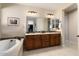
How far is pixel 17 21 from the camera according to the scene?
180 cm

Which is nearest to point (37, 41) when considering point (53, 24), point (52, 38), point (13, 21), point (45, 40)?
point (45, 40)

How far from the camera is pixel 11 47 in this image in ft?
5.72

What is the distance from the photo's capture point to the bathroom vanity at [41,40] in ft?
6.35

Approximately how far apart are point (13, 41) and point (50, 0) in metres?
0.96

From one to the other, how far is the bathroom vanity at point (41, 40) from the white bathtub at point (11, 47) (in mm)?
167

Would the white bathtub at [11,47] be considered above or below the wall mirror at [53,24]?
below

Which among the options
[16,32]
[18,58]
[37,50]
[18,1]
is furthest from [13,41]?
[18,1]

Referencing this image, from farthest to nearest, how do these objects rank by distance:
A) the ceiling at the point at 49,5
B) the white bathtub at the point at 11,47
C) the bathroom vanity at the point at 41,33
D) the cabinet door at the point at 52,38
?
1. the cabinet door at the point at 52,38
2. the bathroom vanity at the point at 41,33
3. the ceiling at the point at 49,5
4. the white bathtub at the point at 11,47

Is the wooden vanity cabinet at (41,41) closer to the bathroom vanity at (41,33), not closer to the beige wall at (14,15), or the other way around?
the bathroom vanity at (41,33)

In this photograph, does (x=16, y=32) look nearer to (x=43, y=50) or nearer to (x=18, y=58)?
(x=18, y=58)

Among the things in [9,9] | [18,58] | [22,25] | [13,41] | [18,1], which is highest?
[18,1]

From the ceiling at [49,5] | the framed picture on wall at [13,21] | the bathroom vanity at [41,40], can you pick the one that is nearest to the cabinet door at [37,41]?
the bathroom vanity at [41,40]

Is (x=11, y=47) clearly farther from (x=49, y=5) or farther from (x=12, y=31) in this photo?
(x=49, y=5)

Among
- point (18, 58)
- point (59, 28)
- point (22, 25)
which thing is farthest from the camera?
point (59, 28)
